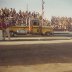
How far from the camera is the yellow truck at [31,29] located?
51784 mm

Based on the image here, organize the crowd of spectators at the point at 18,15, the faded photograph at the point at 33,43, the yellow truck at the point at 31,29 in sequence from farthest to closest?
1. the crowd of spectators at the point at 18,15
2. the yellow truck at the point at 31,29
3. the faded photograph at the point at 33,43

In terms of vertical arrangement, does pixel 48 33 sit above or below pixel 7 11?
below

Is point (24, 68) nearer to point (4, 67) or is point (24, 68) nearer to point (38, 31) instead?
point (4, 67)

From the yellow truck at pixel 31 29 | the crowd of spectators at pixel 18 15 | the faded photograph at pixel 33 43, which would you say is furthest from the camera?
the crowd of spectators at pixel 18 15

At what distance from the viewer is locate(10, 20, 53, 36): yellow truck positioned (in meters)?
51.8

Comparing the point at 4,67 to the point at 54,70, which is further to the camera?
the point at 4,67

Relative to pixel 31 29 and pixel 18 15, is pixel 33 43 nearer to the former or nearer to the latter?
pixel 31 29

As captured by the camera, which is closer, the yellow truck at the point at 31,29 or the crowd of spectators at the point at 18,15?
the yellow truck at the point at 31,29

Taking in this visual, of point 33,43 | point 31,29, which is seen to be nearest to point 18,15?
point 31,29

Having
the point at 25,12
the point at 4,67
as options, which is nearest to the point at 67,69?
the point at 4,67

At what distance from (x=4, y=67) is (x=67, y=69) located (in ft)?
9.26

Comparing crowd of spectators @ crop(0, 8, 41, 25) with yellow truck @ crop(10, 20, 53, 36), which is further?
crowd of spectators @ crop(0, 8, 41, 25)

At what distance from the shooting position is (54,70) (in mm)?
12805

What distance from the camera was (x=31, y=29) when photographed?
5294cm
